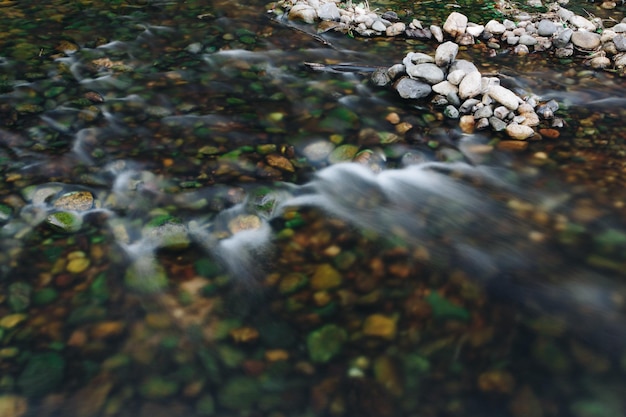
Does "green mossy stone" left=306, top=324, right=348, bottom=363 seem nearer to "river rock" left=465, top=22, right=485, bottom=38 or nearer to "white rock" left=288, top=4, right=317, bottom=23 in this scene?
"river rock" left=465, top=22, right=485, bottom=38

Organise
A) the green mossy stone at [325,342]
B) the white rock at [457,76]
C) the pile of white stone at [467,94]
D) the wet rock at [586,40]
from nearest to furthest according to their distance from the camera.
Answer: the green mossy stone at [325,342] < the pile of white stone at [467,94] < the white rock at [457,76] < the wet rock at [586,40]

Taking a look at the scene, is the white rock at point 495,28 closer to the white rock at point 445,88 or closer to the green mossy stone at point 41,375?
the white rock at point 445,88

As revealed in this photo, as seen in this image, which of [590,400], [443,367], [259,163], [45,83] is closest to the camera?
[590,400]

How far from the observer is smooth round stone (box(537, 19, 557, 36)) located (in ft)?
19.7

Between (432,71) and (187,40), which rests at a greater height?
(432,71)

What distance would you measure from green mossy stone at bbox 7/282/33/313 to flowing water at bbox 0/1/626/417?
0.05ft

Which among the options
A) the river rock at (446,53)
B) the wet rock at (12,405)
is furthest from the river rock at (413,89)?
the wet rock at (12,405)

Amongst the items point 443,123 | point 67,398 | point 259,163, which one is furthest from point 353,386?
point 443,123

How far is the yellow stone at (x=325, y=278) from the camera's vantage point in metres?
2.88

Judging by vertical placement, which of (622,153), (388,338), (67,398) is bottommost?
(67,398)

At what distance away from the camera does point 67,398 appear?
2.30 meters

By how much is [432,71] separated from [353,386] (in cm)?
342

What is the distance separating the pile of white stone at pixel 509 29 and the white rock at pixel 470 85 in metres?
1.71

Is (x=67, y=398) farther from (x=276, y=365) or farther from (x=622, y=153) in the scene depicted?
(x=622, y=153)
